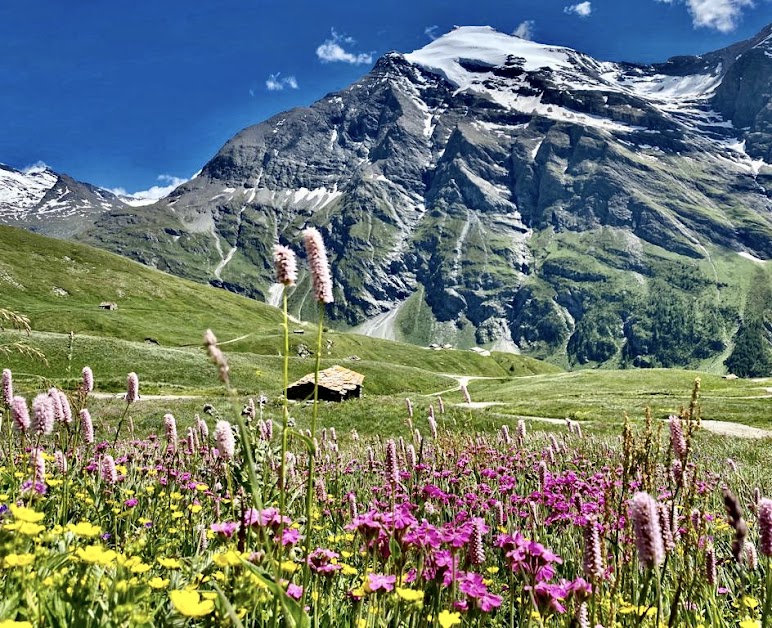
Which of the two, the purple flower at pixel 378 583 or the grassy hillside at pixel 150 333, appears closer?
the purple flower at pixel 378 583

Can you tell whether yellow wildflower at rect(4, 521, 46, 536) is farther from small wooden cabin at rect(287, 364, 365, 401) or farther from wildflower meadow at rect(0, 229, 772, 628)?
small wooden cabin at rect(287, 364, 365, 401)

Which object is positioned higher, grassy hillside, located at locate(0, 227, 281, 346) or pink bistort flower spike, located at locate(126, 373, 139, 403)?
grassy hillside, located at locate(0, 227, 281, 346)

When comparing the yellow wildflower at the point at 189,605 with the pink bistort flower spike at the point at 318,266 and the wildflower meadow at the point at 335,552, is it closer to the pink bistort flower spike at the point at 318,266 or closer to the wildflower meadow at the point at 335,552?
the wildflower meadow at the point at 335,552

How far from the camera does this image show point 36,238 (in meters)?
168

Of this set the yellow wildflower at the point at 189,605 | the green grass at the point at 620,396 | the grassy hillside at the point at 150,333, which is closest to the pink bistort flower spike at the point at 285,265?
the yellow wildflower at the point at 189,605

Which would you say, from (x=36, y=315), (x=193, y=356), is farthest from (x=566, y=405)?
(x=36, y=315)

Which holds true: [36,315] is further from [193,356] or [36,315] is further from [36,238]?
[36,238]

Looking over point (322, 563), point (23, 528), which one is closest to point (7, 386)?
point (23, 528)

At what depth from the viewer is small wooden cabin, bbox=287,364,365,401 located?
47.4 metres

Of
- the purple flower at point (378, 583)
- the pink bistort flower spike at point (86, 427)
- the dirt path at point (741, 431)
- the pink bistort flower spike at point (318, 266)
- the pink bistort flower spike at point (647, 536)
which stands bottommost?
the dirt path at point (741, 431)

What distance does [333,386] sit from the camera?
47.5 meters

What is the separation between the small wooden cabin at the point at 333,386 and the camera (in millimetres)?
47375

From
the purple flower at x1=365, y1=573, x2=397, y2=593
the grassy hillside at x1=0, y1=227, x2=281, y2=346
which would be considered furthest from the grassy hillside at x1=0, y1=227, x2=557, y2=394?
the purple flower at x1=365, y1=573, x2=397, y2=593

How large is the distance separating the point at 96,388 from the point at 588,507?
58.9 metres
